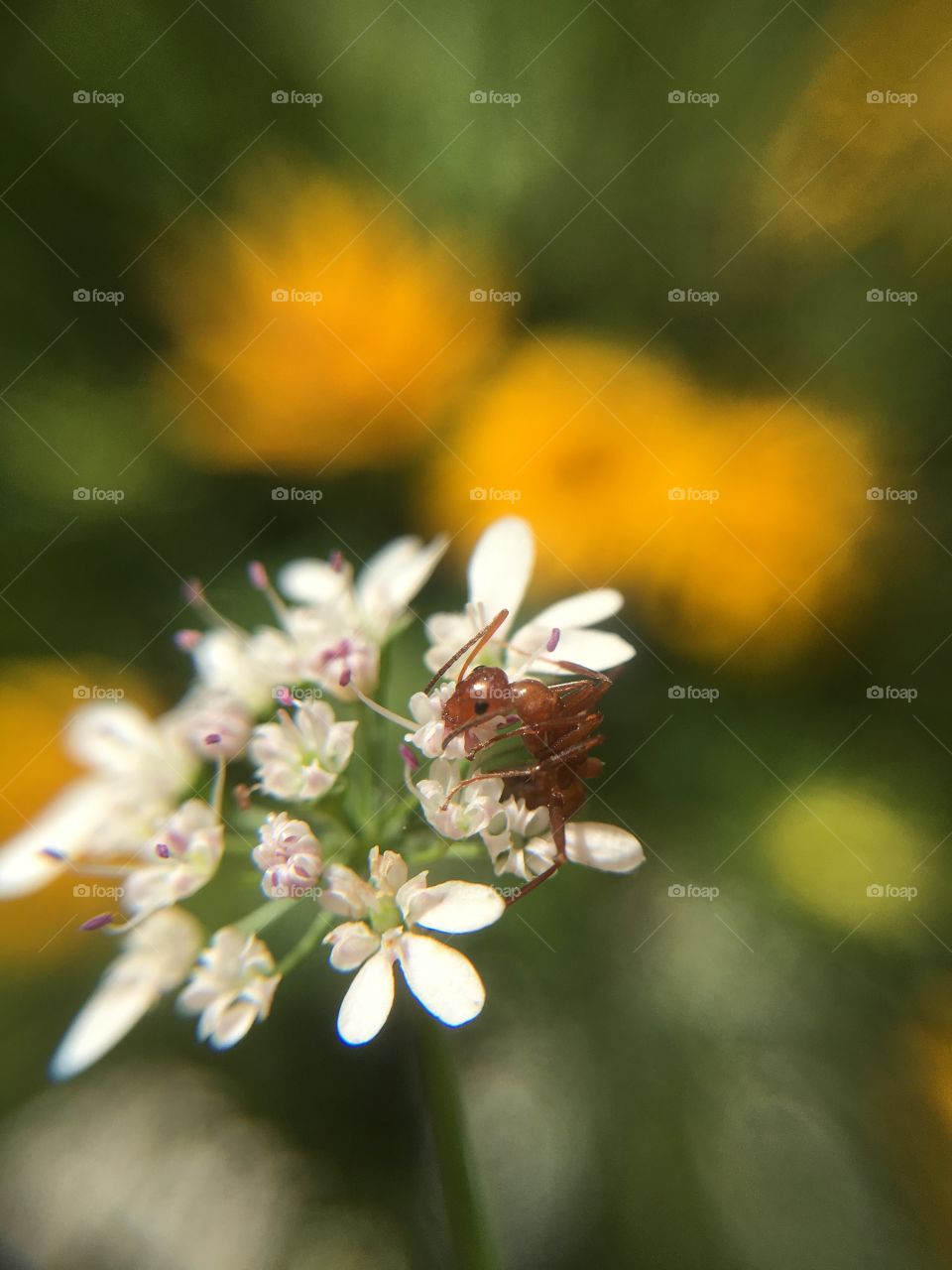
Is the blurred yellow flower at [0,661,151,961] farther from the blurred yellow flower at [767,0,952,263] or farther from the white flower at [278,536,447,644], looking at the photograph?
the blurred yellow flower at [767,0,952,263]

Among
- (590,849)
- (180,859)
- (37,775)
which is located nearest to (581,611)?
(590,849)

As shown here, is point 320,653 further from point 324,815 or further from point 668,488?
point 668,488

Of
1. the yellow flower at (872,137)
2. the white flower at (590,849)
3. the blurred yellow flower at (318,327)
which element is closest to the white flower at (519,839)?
the white flower at (590,849)

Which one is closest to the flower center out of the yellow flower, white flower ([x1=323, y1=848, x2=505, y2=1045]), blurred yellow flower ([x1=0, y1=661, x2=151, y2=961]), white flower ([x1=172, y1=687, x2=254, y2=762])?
white flower ([x1=323, y1=848, x2=505, y2=1045])

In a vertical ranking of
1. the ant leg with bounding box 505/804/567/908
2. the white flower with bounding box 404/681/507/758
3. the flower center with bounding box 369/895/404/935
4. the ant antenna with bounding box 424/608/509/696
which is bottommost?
the flower center with bounding box 369/895/404/935

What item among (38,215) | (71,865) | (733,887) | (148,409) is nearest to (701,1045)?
(733,887)

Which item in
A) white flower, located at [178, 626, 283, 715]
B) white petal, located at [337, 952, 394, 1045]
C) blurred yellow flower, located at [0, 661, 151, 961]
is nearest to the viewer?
white petal, located at [337, 952, 394, 1045]

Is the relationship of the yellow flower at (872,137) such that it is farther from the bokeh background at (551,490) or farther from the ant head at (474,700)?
the ant head at (474,700)
